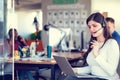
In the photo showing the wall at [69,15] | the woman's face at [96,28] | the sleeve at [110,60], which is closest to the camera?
the sleeve at [110,60]

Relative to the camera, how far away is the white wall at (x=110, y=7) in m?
7.41

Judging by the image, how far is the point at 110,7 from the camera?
24.5 ft

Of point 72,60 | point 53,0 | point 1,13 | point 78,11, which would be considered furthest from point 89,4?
point 1,13

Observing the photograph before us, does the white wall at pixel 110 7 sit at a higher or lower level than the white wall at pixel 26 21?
higher

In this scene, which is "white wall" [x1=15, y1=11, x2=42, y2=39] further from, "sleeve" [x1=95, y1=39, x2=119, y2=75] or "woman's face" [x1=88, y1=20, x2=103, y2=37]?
"sleeve" [x1=95, y1=39, x2=119, y2=75]

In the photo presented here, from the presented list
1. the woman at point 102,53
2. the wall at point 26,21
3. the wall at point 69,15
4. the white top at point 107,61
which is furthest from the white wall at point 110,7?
the white top at point 107,61

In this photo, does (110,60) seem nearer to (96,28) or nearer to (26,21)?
(96,28)

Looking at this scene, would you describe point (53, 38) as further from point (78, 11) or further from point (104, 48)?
point (78, 11)

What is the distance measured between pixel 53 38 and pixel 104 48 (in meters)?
2.33

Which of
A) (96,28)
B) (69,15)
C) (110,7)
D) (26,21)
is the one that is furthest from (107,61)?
(26,21)

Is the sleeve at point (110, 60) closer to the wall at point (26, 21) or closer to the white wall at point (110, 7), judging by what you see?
the white wall at point (110, 7)

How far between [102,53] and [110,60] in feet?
0.32

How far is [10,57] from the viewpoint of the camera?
144 inches

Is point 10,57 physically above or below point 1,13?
below
